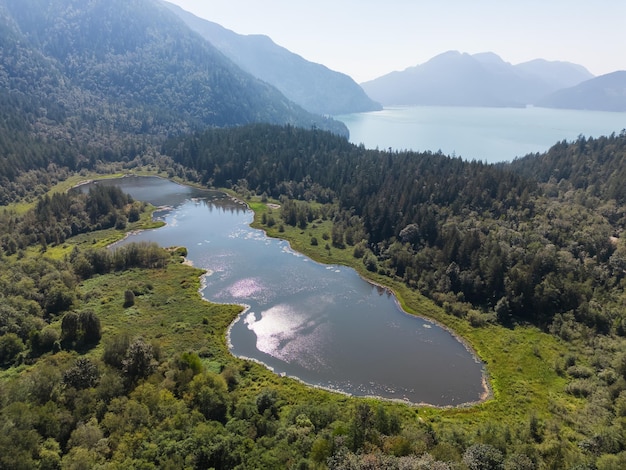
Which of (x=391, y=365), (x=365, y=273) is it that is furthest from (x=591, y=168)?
(x=391, y=365)

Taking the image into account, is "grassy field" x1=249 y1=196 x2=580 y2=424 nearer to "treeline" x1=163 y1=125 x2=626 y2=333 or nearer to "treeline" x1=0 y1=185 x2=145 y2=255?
"treeline" x1=163 y1=125 x2=626 y2=333

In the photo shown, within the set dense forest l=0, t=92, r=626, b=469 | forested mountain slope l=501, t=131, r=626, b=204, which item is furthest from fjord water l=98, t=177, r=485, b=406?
forested mountain slope l=501, t=131, r=626, b=204

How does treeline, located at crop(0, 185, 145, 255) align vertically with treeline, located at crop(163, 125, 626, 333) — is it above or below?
below

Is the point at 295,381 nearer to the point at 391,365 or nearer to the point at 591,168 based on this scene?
the point at 391,365

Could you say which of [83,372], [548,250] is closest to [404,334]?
[548,250]

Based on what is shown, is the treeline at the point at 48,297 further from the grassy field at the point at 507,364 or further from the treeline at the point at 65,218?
the grassy field at the point at 507,364

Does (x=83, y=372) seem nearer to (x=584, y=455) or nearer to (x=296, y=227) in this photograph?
(x=584, y=455)
